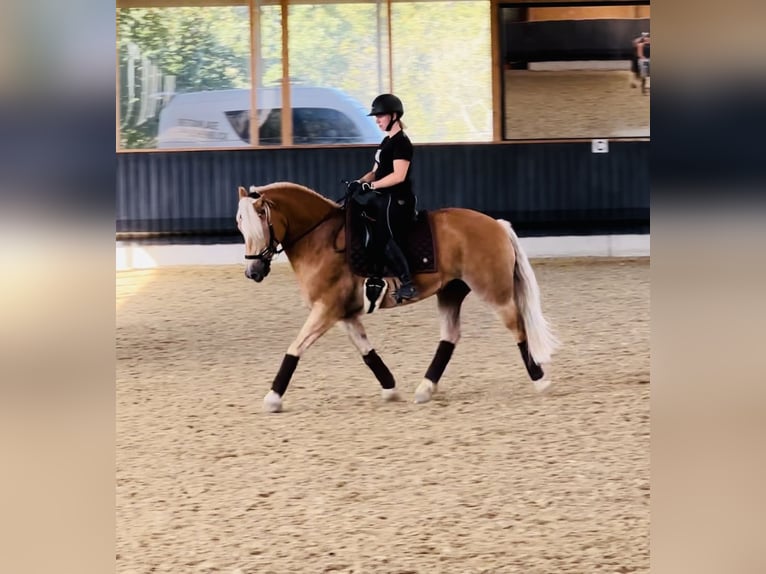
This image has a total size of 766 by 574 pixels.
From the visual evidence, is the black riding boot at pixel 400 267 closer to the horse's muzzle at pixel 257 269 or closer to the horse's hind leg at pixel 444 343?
the horse's hind leg at pixel 444 343

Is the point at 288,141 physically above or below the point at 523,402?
above

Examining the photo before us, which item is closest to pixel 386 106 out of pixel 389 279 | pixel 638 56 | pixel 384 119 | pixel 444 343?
pixel 384 119

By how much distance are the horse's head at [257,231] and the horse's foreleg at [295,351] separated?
0.35 metres

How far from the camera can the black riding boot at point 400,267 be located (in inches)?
235

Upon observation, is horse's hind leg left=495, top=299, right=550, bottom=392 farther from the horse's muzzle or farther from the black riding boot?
the horse's muzzle

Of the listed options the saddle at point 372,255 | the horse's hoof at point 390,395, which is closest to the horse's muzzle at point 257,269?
the saddle at point 372,255

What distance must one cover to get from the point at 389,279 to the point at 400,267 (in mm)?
87

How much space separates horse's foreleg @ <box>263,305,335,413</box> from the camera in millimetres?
5789

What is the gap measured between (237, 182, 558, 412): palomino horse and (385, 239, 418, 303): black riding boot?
0.05m
